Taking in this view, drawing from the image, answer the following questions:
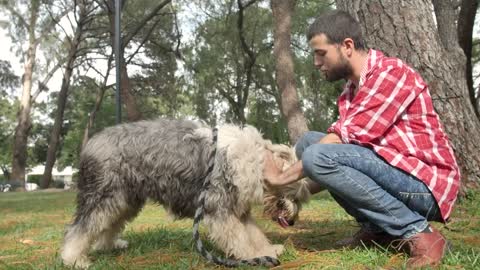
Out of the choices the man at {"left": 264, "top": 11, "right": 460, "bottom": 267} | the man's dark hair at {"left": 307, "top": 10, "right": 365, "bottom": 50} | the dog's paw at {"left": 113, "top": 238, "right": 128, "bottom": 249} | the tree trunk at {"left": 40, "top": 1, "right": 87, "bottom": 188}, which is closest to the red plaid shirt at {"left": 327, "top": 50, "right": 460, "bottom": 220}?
the man at {"left": 264, "top": 11, "right": 460, "bottom": 267}

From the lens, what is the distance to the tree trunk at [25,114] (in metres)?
31.0

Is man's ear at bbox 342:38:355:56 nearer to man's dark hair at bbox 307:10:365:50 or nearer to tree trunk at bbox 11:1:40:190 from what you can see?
man's dark hair at bbox 307:10:365:50

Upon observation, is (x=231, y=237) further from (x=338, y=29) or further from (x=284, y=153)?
(x=338, y=29)

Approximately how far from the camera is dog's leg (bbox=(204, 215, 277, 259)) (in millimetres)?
3939

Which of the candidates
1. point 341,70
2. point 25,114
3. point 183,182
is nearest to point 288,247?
point 183,182

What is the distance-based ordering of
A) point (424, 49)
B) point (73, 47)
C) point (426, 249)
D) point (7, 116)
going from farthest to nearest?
point (7, 116)
point (73, 47)
point (424, 49)
point (426, 249)

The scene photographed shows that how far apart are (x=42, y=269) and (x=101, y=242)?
74 cm

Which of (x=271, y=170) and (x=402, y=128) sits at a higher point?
(x=402, y=128)

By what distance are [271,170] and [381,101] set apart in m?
0.98

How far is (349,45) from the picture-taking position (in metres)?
3.76

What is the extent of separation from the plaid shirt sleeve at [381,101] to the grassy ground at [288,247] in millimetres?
869

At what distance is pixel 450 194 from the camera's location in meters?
3.66

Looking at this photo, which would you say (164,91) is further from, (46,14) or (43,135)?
(43,135)

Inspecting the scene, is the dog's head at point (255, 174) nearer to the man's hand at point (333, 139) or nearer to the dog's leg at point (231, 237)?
the dog's leg at point (231, 237)
